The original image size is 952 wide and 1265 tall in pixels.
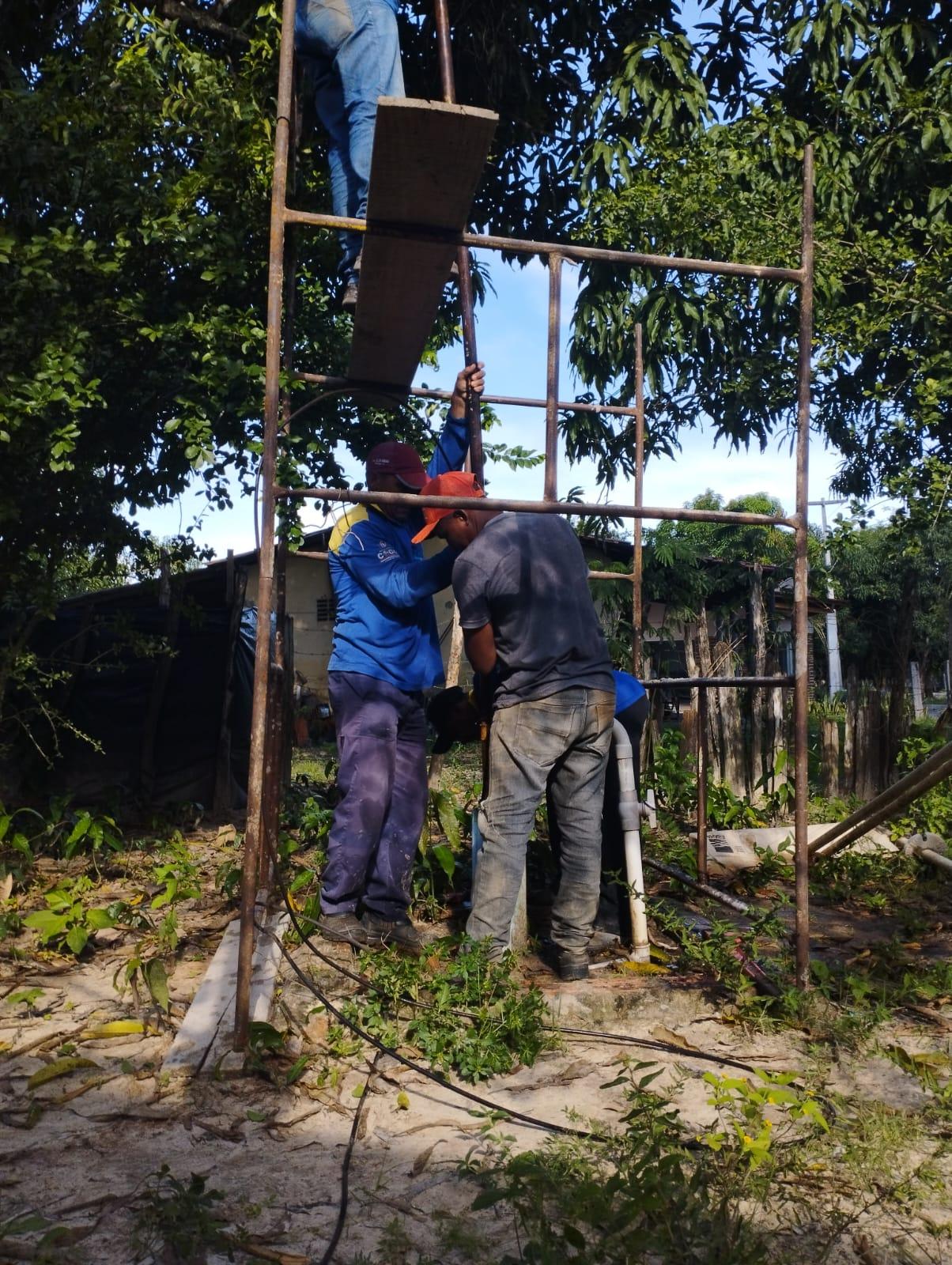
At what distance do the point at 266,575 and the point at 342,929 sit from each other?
1.60 m

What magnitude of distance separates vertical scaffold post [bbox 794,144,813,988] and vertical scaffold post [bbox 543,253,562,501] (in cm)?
91

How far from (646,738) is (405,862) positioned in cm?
382

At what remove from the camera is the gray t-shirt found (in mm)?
4211

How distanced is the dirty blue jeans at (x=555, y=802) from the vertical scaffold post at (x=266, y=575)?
0.96 m

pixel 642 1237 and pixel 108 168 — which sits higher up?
pixel 108 168

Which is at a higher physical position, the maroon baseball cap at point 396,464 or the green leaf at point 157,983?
the maroon baseball cap at point 396,464

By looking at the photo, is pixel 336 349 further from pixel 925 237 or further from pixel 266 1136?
pixel 925 237

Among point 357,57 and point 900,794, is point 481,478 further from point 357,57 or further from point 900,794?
point 900,794

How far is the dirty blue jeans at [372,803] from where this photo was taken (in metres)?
4.49

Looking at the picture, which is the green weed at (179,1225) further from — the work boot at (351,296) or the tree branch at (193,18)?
the tree branch at (193,18)

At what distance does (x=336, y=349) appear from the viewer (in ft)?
22.7

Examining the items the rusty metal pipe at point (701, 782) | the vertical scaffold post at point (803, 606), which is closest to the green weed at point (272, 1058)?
the vertical scaffold post at point (803, 606)

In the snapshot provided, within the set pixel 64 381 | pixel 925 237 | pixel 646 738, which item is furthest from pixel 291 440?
pixel 925 237

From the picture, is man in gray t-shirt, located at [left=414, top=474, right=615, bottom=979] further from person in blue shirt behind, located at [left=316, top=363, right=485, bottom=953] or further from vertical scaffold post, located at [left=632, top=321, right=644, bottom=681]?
vertical scaffold post, located at [left=632, top=321, right=644, bottom=681]
